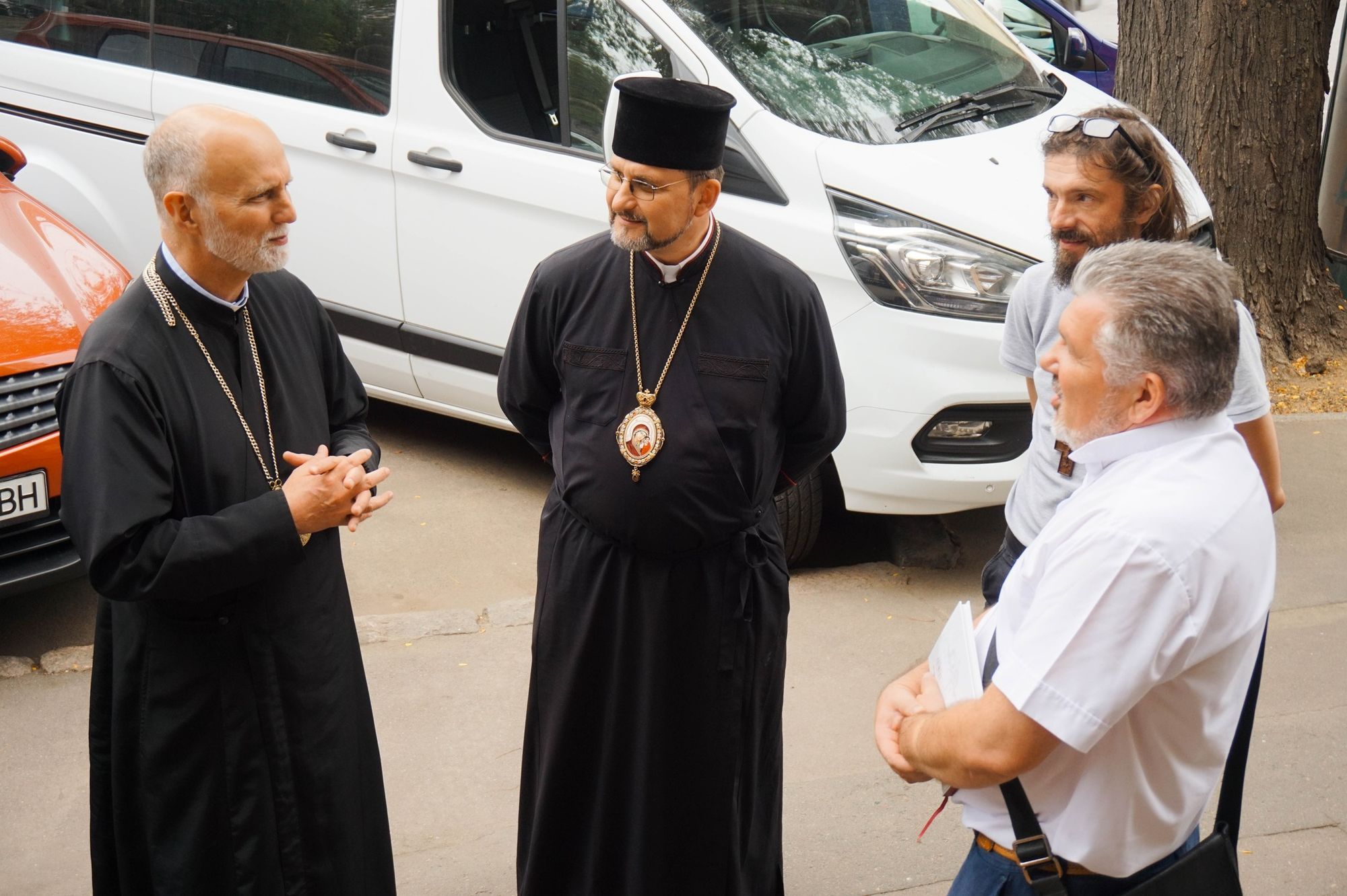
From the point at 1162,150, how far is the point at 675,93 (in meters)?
1.02

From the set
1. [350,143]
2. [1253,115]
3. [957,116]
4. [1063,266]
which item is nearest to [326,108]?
[350,143]

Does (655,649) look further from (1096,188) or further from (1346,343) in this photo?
(1346,343)

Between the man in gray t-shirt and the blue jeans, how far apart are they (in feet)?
2.94

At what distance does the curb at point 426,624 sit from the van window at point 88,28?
2.66 m

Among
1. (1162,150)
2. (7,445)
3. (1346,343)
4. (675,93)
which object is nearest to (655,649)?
(675,93)

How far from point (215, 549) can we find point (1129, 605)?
1.53 meters

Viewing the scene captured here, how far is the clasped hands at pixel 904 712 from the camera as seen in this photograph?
1.98m

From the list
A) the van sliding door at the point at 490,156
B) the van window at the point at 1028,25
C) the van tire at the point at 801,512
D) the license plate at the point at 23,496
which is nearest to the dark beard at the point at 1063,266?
the van tire at the point at 801,512

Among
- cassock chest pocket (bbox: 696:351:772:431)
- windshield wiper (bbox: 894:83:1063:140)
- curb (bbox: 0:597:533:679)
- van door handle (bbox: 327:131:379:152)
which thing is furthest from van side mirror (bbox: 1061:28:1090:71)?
cassock chest pocket (bbox: 696:351:772:431)

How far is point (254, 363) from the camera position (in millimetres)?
2592

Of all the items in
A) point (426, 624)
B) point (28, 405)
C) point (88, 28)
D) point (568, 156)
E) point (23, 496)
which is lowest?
point (426, 624)

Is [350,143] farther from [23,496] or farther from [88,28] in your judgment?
[23,496]

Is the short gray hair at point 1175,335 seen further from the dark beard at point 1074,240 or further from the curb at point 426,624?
the curb at point 426,624

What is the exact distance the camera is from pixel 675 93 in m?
2.78
